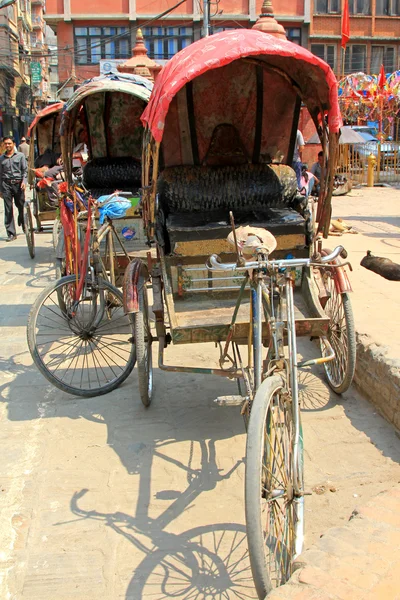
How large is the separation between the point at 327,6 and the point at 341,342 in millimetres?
35366

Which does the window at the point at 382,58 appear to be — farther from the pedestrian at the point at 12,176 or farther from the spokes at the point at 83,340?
the spokes at the point at 83,340

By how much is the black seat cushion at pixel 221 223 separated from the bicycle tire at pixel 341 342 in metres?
0.50

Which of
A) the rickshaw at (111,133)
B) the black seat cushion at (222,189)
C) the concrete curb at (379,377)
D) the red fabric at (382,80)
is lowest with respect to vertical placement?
the concrete curb at (379,377)

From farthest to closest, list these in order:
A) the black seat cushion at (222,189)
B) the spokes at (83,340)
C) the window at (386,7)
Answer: the window at (386,7) → the black seat cushion at (222,189) → the spokes at (83,340)

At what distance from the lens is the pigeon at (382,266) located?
299 inches

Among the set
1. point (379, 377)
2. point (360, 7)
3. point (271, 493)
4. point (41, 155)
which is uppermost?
point (360, 7)

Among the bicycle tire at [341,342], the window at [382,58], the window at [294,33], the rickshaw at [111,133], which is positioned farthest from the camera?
the window at [382,58]

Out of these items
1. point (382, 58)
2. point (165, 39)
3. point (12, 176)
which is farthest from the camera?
point (382, 58)

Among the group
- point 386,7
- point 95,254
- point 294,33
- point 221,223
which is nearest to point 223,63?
point 221,223

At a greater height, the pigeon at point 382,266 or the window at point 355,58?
the window at point 355,58

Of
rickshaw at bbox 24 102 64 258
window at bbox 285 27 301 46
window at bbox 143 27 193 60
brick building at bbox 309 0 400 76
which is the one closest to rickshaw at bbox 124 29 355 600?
rickshaw at bbox 24 102 64 258

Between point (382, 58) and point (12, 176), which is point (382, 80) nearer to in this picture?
point (12, 176)

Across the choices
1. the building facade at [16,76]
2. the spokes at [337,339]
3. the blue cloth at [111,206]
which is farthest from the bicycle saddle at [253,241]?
the building facade at [16,76]

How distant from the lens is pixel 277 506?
2.39 m
